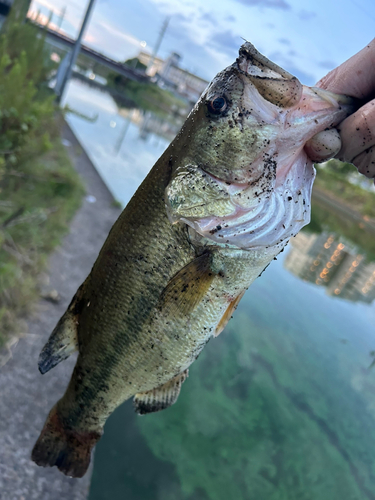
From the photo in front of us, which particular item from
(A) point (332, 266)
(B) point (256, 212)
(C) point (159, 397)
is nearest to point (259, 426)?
(C) point (159, 397)

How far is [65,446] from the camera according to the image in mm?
1728

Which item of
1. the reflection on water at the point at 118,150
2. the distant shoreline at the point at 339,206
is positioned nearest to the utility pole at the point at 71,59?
the reflection on water at the point at 118,150

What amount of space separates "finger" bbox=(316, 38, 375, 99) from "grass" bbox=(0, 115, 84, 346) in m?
2.94

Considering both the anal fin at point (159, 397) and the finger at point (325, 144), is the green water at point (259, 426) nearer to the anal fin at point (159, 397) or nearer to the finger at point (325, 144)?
the anal fin at point (159, 397)

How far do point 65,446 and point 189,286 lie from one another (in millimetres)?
1068

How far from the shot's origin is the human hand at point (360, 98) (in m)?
1.10

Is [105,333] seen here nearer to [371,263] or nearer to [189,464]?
[189,464]

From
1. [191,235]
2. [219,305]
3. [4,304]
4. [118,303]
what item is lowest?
[4,304]

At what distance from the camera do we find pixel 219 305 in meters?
1.42

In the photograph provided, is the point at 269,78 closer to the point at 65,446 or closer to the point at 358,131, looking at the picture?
the point at 358,131

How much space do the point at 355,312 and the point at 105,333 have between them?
8850 mm

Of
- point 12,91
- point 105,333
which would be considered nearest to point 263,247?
point 105,333

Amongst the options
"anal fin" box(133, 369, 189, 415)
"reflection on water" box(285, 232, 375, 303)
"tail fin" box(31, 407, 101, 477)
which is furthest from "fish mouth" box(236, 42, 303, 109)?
"reflection on water" box(285, 232, 375, 303)

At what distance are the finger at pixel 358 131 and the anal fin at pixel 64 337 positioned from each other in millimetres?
1159
